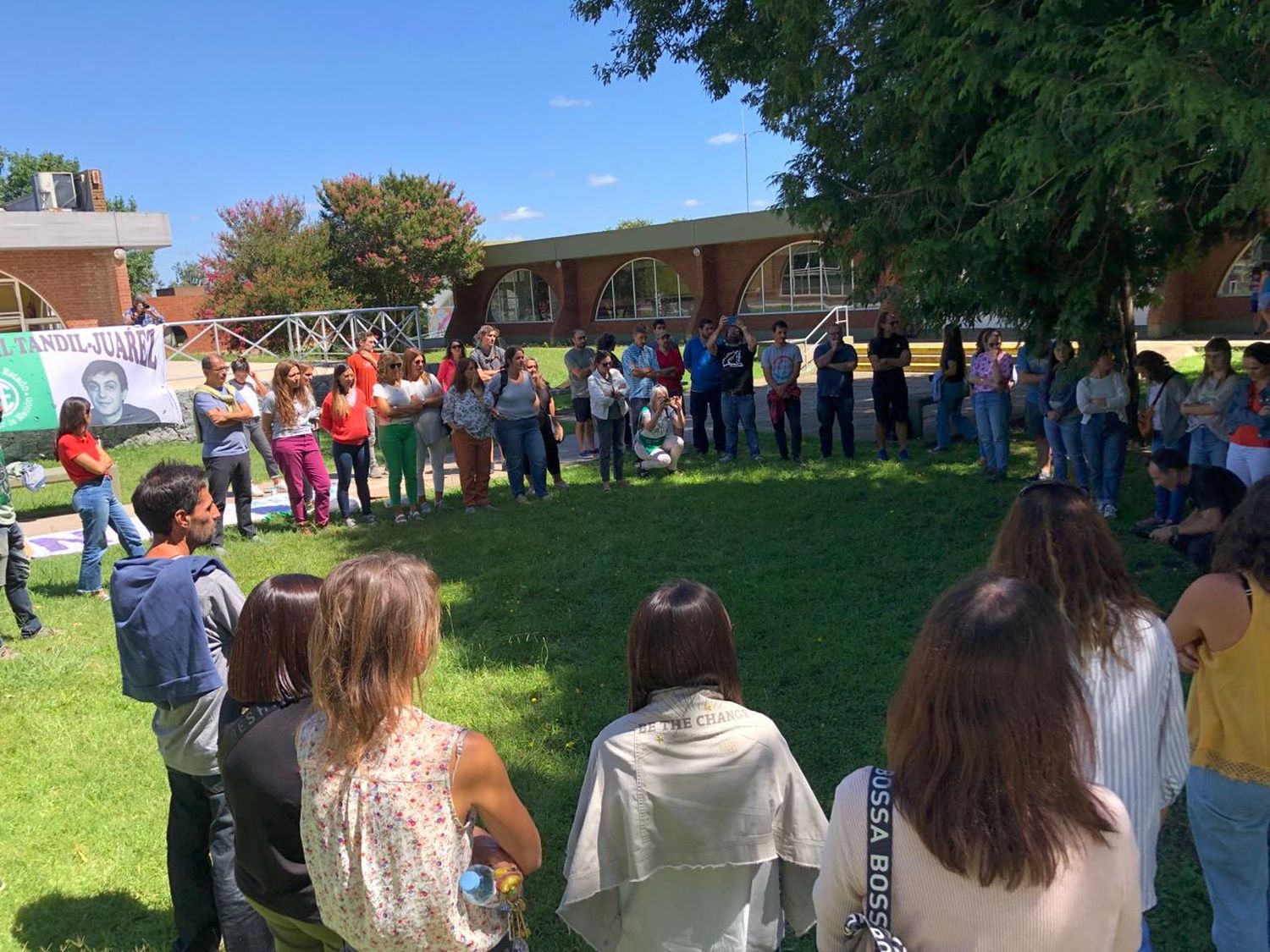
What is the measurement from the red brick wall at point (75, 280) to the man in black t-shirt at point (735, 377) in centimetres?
1551

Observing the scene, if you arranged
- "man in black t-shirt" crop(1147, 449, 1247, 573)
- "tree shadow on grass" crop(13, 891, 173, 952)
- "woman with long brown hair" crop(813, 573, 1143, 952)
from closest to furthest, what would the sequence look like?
1. "woman with long brown hair" crop(813, 573, 1143, 952)
2. "tree shadow on grass" crop(13, 891, 173, 952)
3. "man in black t-shirt" crop(1147, 449, 1247, 573)

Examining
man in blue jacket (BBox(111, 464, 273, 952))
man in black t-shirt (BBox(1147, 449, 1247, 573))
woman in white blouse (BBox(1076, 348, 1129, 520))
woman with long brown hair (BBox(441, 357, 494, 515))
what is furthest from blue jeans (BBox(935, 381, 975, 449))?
man in blue jacket (BBox(111, 464, 273, 952))

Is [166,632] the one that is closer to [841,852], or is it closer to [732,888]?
[732,888]

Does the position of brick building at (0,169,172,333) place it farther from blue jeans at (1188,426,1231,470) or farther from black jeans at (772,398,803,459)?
blue jeans at (1188,426,1231,470)

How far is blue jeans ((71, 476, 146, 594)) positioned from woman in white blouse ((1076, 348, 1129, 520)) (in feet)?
25.6

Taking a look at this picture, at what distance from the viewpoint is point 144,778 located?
4.79 m

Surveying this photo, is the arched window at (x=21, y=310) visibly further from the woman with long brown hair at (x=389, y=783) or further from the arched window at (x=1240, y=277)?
the arched window at (x=1240, y=277)

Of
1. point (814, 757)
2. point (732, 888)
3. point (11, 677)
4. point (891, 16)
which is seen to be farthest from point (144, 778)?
point (891, 16)

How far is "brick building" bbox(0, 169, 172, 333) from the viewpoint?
65.4 ft

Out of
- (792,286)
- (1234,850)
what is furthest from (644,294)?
(1234,850)

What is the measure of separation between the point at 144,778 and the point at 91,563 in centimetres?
361

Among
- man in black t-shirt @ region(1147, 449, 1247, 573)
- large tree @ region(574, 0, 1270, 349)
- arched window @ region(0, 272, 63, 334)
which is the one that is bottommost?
man in black t-shirt @ region(1147, 449, 1247, 573)

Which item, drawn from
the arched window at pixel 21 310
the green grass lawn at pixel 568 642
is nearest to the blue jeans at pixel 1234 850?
the green grass lawn at pixel 568 642

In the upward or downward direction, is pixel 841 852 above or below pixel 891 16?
below
